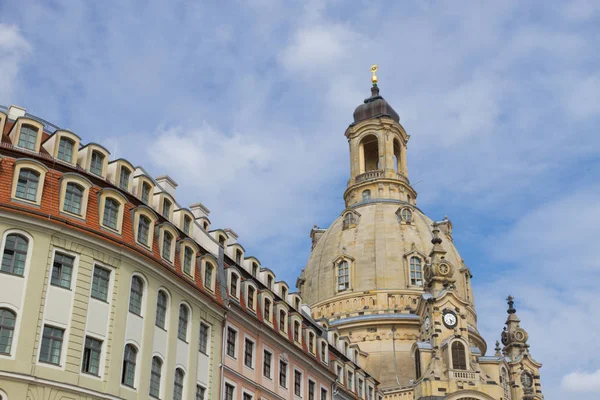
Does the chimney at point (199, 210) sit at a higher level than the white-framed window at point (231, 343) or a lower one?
higher

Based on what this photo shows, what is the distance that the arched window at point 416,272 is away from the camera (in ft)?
318

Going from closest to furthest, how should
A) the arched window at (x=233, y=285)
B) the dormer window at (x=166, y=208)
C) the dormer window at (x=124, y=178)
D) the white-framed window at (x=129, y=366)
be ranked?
1. the white-framed window at (x=129, y=366)
2. the dormer window at (x=124, y=178)
3. the dormer window at (x=166, y=208)
4. the arched window at (x=233, y=285)

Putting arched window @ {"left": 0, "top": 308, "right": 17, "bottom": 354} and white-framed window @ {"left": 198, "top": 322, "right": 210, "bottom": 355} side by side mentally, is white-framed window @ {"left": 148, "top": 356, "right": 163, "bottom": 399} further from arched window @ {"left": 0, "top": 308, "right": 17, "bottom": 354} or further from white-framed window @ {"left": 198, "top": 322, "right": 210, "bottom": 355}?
arched window @ {"left": 0, "top": 308, "right": 17, "bottom": 354}

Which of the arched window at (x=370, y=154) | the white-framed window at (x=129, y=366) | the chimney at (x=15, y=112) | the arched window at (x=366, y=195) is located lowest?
the white-framed window at (x=129, y=366)

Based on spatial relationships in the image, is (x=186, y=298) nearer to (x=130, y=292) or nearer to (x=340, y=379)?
(x=130, y=292)

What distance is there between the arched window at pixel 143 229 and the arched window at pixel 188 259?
2.93 metres

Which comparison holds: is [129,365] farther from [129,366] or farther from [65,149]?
[65,149]

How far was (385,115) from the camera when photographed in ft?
385

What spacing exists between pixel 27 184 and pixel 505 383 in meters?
67.5

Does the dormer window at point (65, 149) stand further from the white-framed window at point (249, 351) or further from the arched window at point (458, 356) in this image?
the arched window at point (458, 356)

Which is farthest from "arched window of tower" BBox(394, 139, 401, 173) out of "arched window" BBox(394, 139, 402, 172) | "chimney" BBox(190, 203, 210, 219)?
"chimney" BBox(190, 203, 210, 219)

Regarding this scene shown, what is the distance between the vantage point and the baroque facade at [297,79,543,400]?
82688 mm

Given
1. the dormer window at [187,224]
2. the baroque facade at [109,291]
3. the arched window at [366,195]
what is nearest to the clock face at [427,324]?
the arched window at [366,195]

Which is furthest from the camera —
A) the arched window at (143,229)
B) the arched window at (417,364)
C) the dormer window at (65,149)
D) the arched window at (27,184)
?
the arched window at (417,364)
